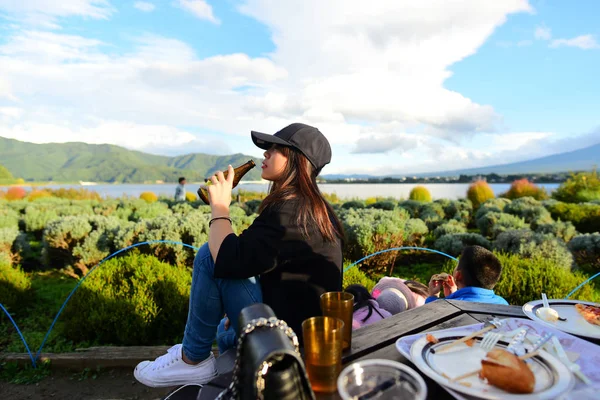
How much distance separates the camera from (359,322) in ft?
6.44

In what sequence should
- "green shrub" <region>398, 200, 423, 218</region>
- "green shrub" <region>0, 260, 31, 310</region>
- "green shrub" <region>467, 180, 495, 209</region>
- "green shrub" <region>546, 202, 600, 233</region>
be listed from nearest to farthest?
"green shrub" <region>0, 260, 31, 310</region>
"green shrub" <region>546, 202, 600, 233</region>
"green shrub" <region>398, 200, 423, 218</region>
"green shrub" <region>467, 180, 495, 209</region>

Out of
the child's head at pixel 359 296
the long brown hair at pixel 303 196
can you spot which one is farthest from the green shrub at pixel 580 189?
the long brown hair at pixel 303 196

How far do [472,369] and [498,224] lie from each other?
6223 millimetres

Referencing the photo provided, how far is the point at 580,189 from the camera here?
39.7 feet

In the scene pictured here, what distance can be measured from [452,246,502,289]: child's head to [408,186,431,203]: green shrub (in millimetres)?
11531

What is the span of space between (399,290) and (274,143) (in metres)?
1.53

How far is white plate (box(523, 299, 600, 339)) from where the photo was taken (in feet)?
3.99

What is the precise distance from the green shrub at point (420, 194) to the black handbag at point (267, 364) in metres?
13.6

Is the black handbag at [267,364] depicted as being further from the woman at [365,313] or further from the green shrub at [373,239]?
the green shrub at [373,239]

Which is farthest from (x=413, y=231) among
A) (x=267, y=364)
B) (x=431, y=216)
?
(x=267, y=364)

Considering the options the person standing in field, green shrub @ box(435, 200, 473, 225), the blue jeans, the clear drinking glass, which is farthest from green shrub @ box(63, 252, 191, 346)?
the person standing in field

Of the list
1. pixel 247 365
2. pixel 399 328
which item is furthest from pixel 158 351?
pixel 247 365

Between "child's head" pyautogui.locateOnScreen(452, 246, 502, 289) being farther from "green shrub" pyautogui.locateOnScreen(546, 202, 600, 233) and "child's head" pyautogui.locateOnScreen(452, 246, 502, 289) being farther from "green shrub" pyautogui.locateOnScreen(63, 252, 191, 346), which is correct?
"green shrub" pyautogui.locateOnScreen(546, 202, 600, 233)

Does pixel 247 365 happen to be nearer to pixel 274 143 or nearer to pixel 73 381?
pixel 274 143
